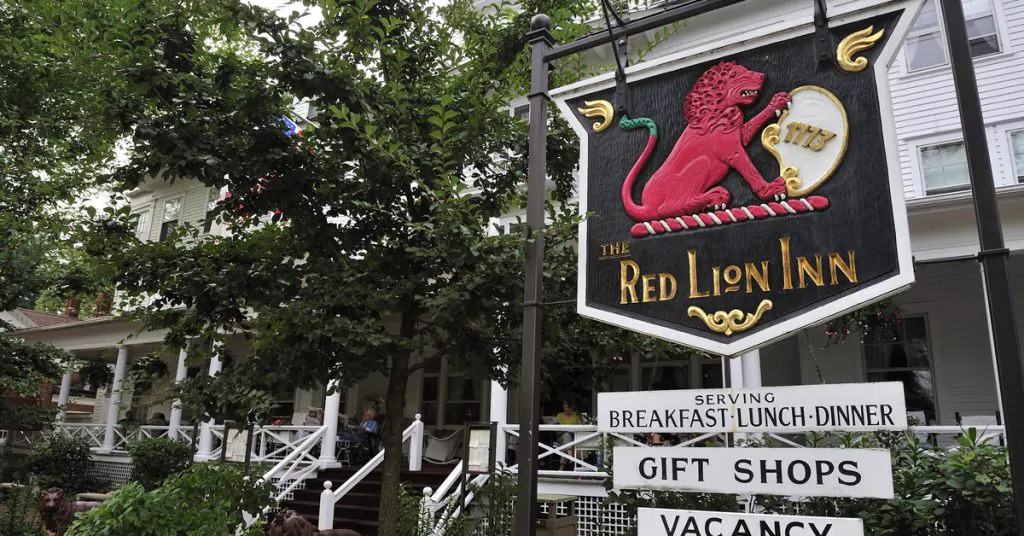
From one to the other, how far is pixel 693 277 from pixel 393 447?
3328mm

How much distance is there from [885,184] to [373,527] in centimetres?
899

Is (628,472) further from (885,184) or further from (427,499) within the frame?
(427,499)

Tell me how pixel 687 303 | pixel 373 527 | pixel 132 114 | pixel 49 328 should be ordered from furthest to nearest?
pixel 49 328, pixel 373 527, pixel 132 114, pixel 687 303

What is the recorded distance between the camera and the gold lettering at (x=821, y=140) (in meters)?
3.15

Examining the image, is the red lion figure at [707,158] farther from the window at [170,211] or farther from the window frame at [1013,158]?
the window at [170,211]

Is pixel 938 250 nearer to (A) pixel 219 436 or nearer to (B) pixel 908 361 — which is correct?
(B) pixel 908 361

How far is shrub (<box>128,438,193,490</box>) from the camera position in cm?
1491

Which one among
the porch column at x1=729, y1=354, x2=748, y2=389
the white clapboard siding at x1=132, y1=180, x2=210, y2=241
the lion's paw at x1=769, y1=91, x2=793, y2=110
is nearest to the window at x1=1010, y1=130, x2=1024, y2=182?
the porch column at x1=729, y1=354, x2=748, y2=389

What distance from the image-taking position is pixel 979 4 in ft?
36.8

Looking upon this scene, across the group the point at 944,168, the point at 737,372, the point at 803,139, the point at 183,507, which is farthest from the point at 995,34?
the point at 183,507

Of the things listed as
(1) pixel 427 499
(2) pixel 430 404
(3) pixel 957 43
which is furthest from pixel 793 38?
(2) pixel 430 404

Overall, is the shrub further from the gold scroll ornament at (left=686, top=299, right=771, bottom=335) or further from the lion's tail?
the gold scroll ornament at (left=686, top=299, right=771, bottom=335)

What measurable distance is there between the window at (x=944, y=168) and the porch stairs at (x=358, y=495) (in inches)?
348

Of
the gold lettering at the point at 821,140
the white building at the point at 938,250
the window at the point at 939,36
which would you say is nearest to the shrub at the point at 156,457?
the white building at the point at 938,250
